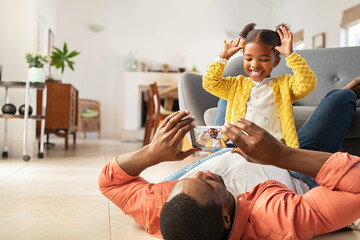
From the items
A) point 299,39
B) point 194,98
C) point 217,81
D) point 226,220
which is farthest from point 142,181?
A: point 299,39

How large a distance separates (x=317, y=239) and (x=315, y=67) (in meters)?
1.93

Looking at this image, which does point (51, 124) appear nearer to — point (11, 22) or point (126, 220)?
point (11, 22)

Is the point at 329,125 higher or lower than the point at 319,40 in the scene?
lower

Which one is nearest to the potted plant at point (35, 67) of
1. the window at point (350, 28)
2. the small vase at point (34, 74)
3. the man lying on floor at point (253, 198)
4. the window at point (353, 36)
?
the small vase at point (34, 74)

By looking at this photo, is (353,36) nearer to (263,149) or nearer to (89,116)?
(89,116)

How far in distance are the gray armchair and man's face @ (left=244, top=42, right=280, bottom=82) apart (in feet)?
2.68

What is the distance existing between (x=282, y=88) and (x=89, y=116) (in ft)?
20.6

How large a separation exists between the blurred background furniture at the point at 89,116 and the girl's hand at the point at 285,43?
20.7 ft

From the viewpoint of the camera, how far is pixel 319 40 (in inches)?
258

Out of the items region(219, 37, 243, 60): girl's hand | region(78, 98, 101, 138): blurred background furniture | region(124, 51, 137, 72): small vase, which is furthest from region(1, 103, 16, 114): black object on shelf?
region(124, 51, 137, 72): small vase

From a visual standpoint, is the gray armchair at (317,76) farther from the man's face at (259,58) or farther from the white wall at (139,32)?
the white wall at (139,32)

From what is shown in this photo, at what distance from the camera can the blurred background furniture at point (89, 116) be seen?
24.6 ft

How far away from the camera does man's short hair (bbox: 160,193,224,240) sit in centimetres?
83

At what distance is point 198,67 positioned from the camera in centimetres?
823
